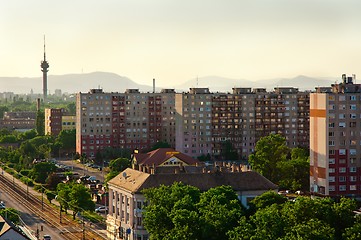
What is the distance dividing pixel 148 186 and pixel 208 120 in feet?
162

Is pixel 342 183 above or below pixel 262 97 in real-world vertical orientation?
below

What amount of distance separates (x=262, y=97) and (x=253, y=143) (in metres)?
5.73

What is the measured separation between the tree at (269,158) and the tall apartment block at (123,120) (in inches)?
1277

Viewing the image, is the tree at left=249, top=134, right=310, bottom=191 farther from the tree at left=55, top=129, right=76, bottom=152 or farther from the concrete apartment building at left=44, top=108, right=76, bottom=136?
the concrete apartment building at left=44, top=108, right=76, bottom=136

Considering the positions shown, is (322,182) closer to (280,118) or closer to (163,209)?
(163,209)

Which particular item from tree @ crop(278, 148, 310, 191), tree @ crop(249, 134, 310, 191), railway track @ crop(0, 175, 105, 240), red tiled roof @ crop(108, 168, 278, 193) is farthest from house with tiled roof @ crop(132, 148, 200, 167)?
red tiled roof @ crop(108, 168, 278, 193)

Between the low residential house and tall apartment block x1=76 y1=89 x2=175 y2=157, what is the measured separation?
1991 inches

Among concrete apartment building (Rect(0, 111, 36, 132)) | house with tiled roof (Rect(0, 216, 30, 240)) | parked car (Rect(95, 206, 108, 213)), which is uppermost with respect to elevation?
concrete apartment building (Rect(0, 111, 36, 132))

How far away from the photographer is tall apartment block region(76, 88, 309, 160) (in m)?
98.4

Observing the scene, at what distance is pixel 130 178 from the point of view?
5294cm

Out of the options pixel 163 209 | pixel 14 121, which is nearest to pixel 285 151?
pixel 163 209

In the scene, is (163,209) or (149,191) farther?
(149,191)

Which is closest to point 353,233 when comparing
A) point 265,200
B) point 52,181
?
point 265,200

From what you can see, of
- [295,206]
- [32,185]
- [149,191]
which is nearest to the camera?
[295,206]
